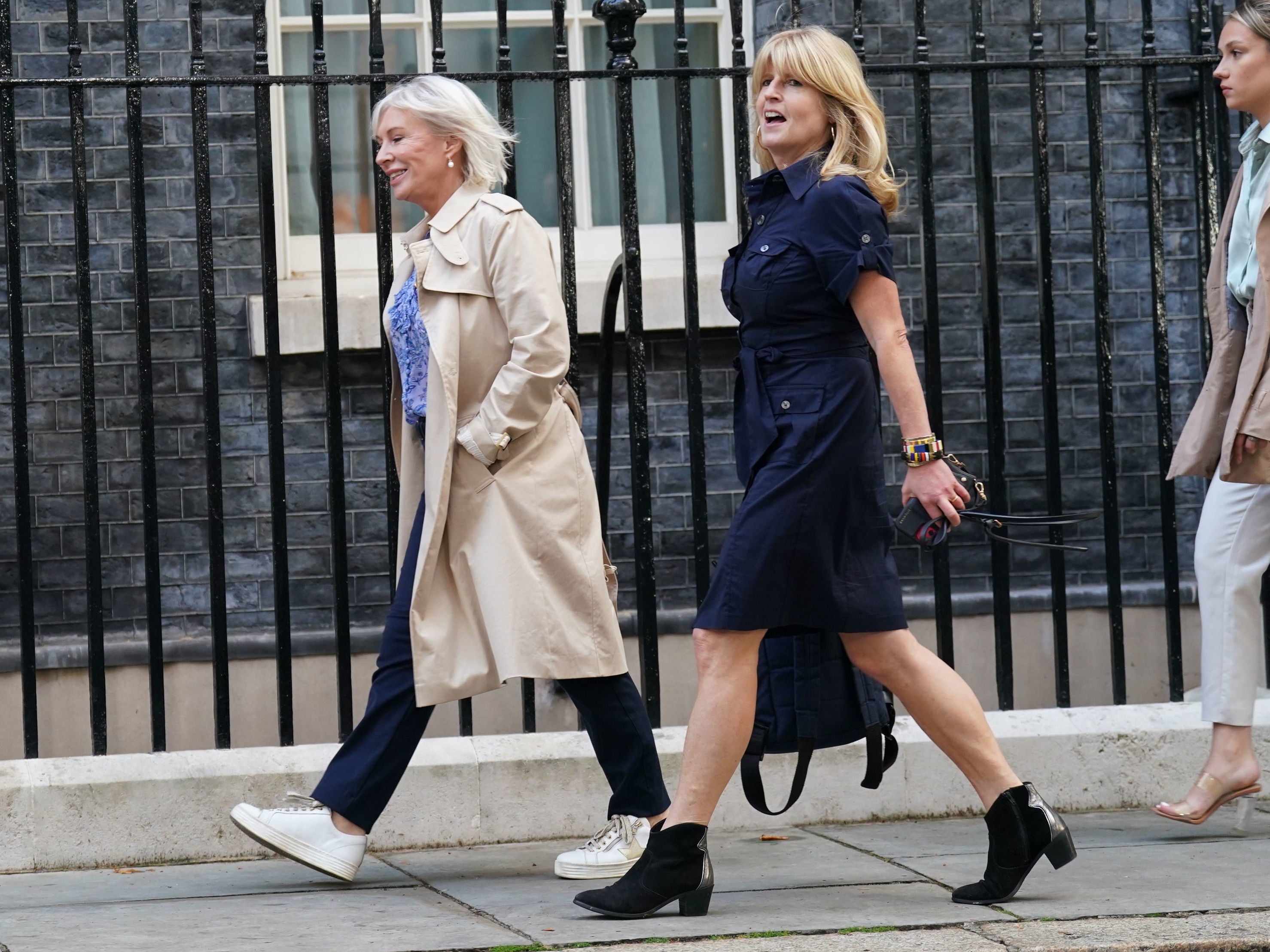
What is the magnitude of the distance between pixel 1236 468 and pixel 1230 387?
0.86ft

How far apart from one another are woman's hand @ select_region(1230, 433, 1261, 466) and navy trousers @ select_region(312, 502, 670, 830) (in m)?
1.65

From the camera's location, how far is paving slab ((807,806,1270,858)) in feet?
14.6

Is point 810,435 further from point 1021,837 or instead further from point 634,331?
point 634,331

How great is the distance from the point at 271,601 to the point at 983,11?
3.69m

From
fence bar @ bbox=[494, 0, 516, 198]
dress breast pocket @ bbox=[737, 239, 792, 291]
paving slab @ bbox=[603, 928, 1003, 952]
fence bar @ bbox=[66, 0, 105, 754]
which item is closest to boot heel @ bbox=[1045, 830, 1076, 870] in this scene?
paving slab @ bbox=[603, 928, 1003, 952]

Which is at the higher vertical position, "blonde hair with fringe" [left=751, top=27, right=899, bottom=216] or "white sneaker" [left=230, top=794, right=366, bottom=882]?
"blonde hair with fringe" [left=751, top=27, right=899, bottom=216]

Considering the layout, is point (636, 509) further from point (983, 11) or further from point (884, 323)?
point (983, 11)

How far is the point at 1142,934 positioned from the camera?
11.3 feet

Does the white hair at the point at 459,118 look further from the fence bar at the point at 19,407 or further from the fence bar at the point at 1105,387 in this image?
the fence bar at the point at 1105,387

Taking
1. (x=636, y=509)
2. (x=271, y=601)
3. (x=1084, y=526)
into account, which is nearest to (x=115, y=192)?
(x=271, y=601)

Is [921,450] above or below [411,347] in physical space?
below

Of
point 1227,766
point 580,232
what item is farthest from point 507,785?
point 580,232

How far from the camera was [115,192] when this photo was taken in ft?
20.8

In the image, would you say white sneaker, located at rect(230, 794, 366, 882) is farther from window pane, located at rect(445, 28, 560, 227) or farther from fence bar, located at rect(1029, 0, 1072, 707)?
window pane, located at rect(445, 28, 560, 227)
